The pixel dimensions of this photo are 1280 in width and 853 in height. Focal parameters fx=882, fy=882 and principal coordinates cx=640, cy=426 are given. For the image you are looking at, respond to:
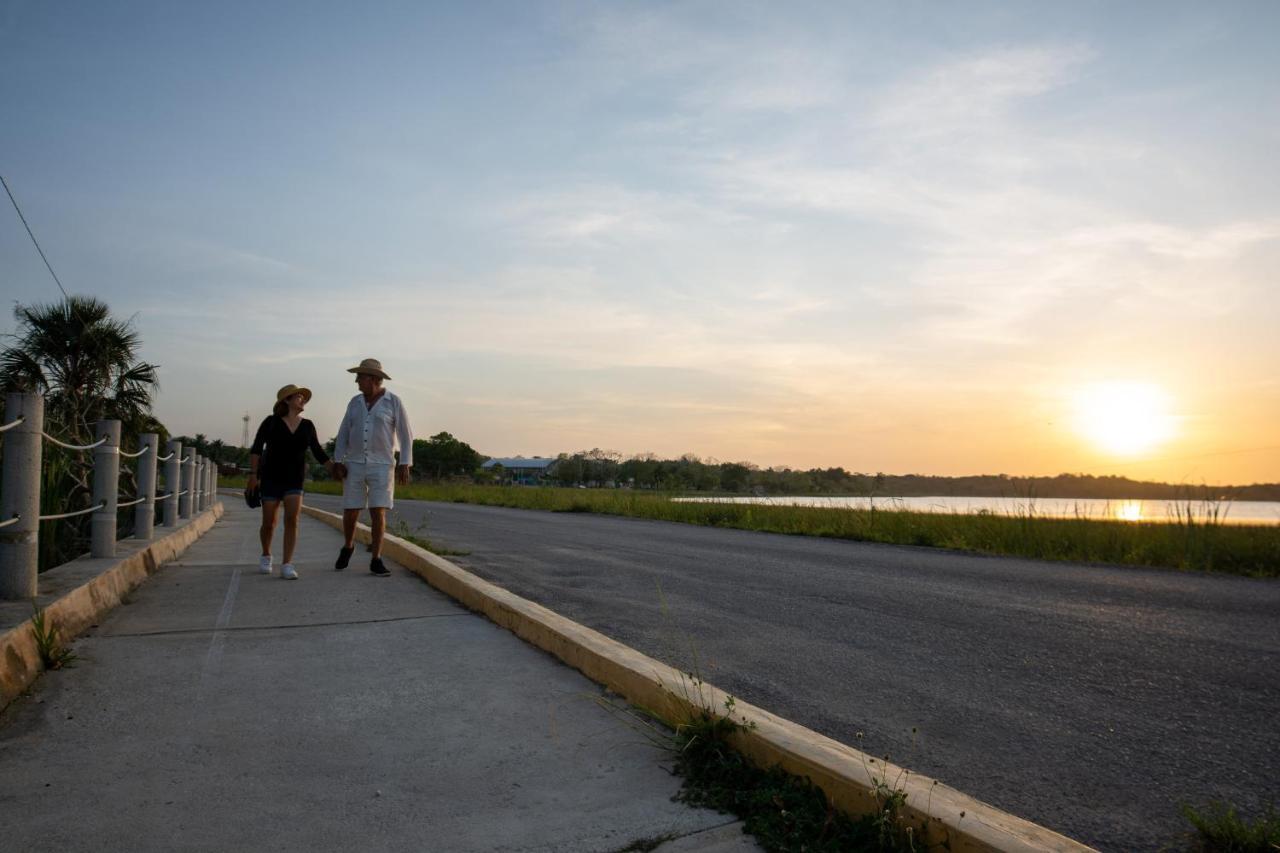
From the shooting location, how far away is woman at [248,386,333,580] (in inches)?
328

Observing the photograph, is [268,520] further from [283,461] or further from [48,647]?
[48,647]

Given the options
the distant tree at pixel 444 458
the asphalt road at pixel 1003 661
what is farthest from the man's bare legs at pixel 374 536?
the distant tree at pixel 444 458

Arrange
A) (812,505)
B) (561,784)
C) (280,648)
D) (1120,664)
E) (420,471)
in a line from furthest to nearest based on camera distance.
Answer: (420,471) → (812,505) → (1120,664) → (280,648) → (561,784)

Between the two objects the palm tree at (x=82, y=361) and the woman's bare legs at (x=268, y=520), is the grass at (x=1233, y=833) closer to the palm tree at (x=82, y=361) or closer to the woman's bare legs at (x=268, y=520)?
the woman's bare legs at (x=268, y=520)

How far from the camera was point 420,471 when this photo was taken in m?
103

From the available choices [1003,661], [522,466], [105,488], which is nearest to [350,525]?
A: [105,488]

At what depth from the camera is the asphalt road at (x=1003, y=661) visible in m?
3.56

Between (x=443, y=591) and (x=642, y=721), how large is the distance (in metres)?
3.93

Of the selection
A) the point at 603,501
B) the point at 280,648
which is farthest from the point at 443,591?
the point at 603,501

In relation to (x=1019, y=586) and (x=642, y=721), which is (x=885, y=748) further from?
(x=1019, y=586)

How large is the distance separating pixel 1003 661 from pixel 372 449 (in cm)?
578

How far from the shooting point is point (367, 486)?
8531 mm

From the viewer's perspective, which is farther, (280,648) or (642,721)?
(280,648)

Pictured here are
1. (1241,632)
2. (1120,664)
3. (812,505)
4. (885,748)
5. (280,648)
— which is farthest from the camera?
(812,505)
